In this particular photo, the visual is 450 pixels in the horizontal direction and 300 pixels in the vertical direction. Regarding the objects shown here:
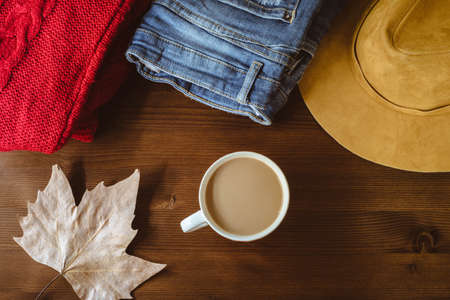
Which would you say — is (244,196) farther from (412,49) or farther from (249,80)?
(412,49)

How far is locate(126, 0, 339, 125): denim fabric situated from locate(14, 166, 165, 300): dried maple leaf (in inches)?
8.6

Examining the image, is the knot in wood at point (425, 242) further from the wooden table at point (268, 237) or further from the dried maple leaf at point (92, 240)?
the dried maple leaf at point (92, 240)

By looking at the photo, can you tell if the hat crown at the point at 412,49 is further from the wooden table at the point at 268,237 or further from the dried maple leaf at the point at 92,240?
the dried maple leaf at the point at 92,240

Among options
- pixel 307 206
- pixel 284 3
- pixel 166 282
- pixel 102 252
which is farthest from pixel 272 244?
pixel 284 3

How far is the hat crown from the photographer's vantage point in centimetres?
45

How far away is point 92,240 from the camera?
0.55 m

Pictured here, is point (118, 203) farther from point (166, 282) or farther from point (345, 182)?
point (345, 182)

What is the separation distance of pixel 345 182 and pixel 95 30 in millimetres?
502

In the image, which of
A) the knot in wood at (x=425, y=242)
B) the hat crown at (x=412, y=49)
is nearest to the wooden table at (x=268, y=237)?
the knot in wood at (x=425, y=242)

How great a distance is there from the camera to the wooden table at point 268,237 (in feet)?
1.79

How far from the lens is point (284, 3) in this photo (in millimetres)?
474

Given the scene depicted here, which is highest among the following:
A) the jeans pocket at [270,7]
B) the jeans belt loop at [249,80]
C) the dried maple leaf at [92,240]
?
the jeans pocket at [270,7]

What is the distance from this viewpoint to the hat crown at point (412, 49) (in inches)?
17.6

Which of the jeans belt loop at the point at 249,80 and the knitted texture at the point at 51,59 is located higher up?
the jeans belt loop at the point at 249,80
